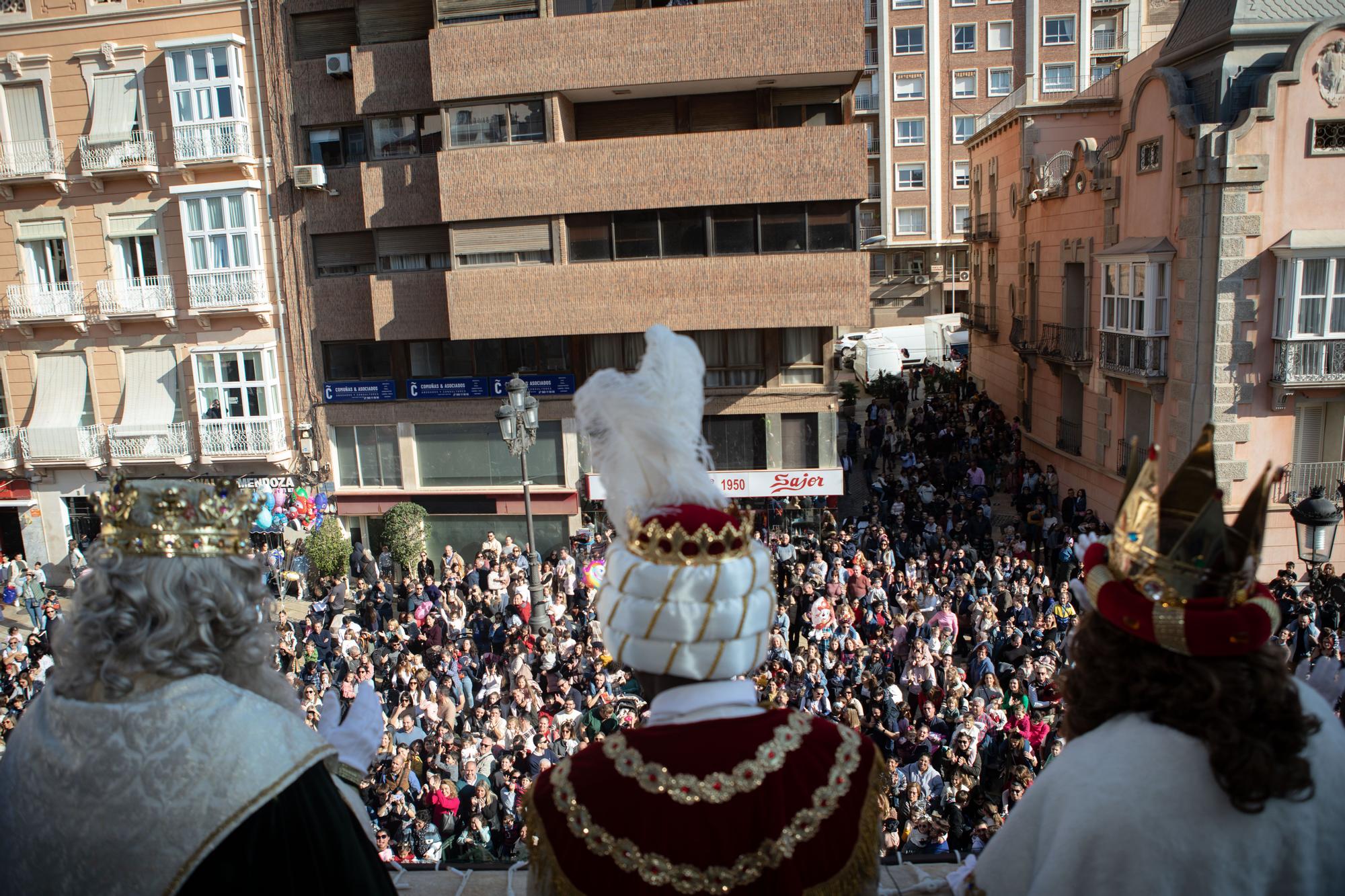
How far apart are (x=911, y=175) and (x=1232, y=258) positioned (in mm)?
28280

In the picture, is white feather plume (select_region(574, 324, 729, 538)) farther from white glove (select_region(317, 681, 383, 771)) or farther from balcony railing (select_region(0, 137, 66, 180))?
balcony railing (select_region(0, 137, 66, 180))

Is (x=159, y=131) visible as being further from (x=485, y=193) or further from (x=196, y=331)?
(x=485, y=193)

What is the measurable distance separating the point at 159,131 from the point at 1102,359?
1971 centimetres

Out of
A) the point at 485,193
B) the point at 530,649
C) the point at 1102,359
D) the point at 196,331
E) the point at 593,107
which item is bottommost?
the point at 530,649

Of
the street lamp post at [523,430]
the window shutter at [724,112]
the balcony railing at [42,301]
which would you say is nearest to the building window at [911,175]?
the window shutter at [724,112]

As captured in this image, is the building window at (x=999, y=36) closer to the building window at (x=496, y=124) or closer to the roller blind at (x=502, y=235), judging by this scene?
the building window at (x=496, y=124)

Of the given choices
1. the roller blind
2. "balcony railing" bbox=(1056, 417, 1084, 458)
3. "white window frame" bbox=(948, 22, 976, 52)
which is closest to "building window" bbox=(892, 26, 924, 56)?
"white window frame" bbox=(948, 22, 976, 52)

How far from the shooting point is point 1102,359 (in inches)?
787

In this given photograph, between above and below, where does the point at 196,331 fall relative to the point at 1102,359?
above

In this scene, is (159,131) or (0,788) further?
(159,131)

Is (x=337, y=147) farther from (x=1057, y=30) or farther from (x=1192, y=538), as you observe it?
(x=1057, y=30)

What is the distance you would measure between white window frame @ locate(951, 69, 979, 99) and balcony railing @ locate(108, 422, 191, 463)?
33.3 m

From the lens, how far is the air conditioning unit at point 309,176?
64.4ft

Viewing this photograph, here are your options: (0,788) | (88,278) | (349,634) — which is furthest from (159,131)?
(0,788)
